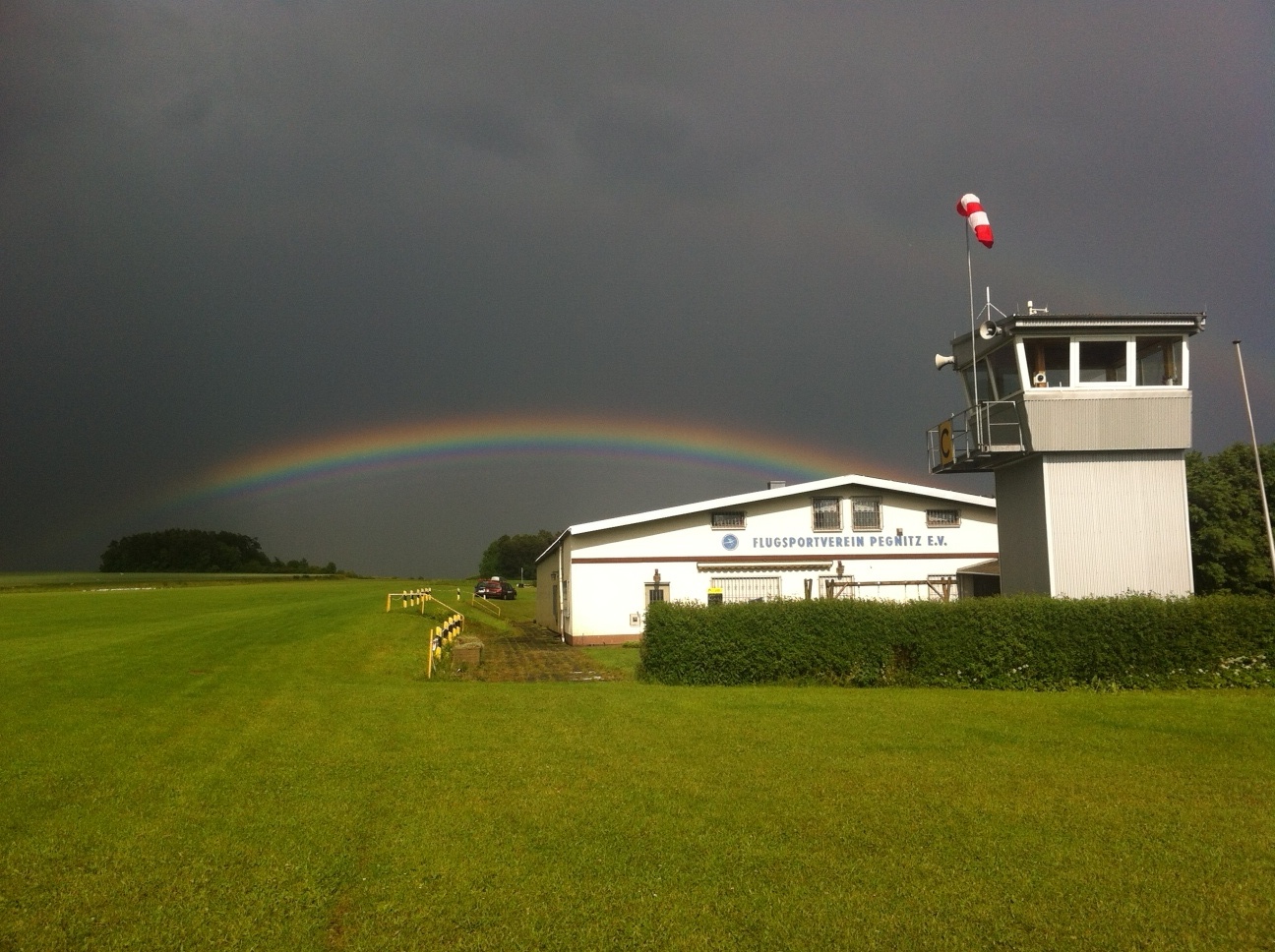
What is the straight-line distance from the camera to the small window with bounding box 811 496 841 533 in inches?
1261

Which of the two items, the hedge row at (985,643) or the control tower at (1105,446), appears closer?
the hedge row at (985,643)

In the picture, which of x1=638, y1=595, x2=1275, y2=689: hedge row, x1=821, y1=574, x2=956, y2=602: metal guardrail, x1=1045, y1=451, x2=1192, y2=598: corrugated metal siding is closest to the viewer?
x1=638, y1=595, x2=1275, y2=689: hedge row

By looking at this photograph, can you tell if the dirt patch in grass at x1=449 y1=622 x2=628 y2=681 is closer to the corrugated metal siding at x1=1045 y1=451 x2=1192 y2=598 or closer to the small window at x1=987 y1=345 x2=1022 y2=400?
the corrugated metal siding at x1=1045 y1=451 x2=1192 y2=598

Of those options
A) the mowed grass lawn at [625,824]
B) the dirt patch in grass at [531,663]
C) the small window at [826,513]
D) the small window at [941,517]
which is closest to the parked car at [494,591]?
the dirt patch in grass at [531,663]

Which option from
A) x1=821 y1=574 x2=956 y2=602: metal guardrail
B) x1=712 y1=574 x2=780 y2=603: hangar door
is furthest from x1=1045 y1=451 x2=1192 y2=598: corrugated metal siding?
x1=712 y1=574 x2=780 y2=603: hangar door

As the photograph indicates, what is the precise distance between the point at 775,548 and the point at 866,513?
3271mm

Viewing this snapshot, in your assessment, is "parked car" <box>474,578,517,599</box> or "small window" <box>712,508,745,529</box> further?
"parked car" <box>474,578,517,599</box>

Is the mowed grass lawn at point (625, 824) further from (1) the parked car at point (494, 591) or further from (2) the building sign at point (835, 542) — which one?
(1) the parked car at point (494, 591)

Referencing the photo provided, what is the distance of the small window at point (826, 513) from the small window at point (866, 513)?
501mm

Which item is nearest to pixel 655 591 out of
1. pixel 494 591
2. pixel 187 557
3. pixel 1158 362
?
pixel 1158 362

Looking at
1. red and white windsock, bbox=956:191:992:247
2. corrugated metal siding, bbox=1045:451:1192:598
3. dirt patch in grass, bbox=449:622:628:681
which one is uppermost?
red and white windsock, bbox=956:191:992:247

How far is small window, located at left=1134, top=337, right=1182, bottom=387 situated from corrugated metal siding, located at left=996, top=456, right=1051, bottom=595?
3.15m

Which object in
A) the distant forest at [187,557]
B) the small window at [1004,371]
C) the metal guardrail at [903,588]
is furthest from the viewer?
the distant forest at [187,557]

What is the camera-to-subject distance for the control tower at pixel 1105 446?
2123cm
